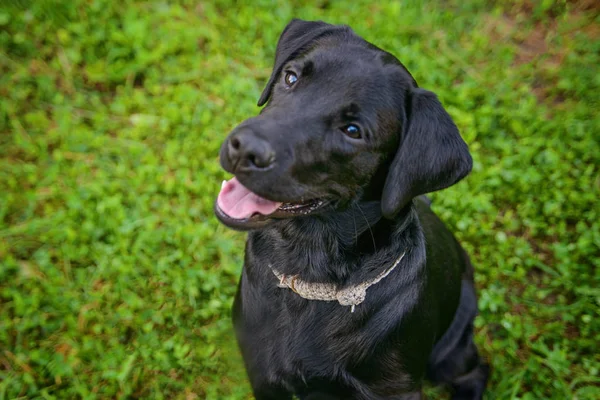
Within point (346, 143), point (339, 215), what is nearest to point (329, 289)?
point (339, 215)

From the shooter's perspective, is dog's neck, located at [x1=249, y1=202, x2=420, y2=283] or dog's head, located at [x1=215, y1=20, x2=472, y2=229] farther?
dog's neck, located at [x1=249, y1=202, x2=420, y2=283]

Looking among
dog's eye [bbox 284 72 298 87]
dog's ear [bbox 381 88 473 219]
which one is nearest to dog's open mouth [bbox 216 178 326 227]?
dog's ear [bbox 381 88 473 219]

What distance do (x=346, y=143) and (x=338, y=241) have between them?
0.47 m

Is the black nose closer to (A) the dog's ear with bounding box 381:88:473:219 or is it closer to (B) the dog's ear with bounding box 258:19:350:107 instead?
(A) the dog's ear with bounding box 381:88:473:219

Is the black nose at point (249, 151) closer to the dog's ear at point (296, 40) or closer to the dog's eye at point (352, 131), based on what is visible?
the dog's eye at point (352, 131)

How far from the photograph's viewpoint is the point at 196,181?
4254mm

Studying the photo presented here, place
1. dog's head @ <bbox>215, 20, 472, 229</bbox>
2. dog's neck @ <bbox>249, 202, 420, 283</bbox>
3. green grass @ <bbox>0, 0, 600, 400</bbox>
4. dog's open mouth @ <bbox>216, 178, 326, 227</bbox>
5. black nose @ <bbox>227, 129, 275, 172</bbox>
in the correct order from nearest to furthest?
black nose @ <bbox>227, 129, 275, 172</bbox>, dog's head @ <bbox>215, 20, 472, 229</bbox>, dog's open mouth @ <bbox>216, 178, 326, 227</bbox>, dog's neck @ <bbox>249, 202, 420, 283</bbox>, green grass @ <bbox>0, 0, 600, 400</bbox>

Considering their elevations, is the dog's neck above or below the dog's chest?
above

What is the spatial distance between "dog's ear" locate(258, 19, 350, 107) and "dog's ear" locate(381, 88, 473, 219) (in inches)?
26.0

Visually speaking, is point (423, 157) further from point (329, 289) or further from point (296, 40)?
point (296, 40)

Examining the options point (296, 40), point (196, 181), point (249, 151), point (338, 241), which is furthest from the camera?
point (196, 181)

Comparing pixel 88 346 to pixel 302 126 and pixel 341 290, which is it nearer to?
pixel 341 290

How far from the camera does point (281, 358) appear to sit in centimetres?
258

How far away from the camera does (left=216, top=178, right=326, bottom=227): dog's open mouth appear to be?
7.62 ft
